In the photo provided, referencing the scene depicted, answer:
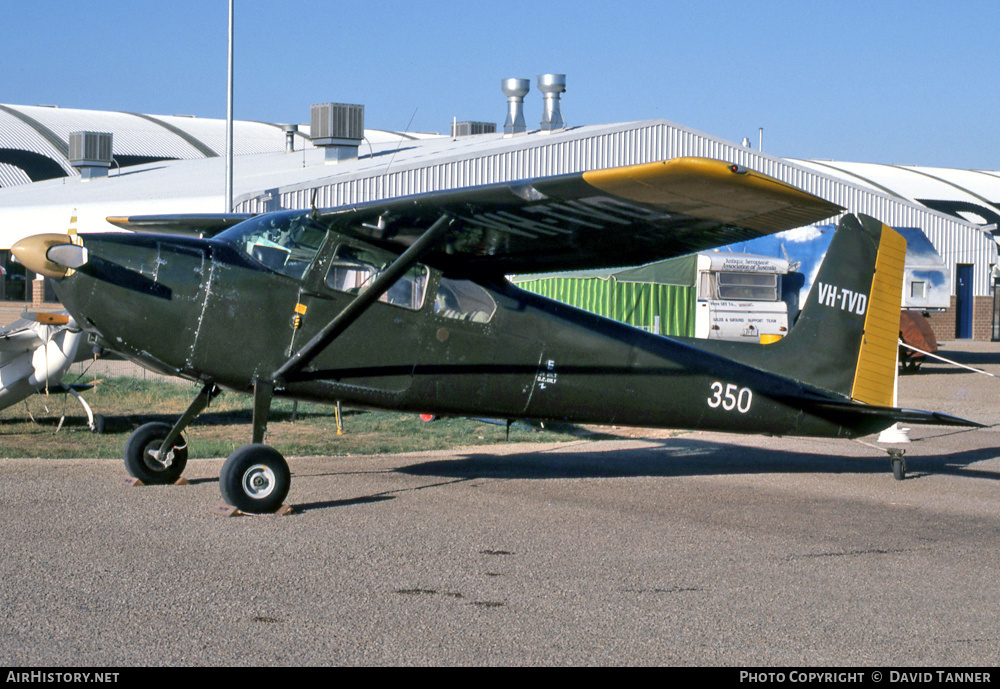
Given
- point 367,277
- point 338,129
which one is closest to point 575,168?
point 338,129

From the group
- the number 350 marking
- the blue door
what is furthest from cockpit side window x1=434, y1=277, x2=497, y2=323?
the blue door

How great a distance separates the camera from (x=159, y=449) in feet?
28.1

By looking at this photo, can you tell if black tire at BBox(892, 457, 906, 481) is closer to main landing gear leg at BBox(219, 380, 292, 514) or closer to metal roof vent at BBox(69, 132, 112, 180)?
main landing gear leg at BBox(219, 380, 292, 514)

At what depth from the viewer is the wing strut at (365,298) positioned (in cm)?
760

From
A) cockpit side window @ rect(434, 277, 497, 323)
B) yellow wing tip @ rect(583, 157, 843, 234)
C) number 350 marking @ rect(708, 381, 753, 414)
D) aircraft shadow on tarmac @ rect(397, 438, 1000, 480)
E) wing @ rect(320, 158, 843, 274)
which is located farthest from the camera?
aircraft shadow on tarmac @ rect(397, 438, 1000, 480)

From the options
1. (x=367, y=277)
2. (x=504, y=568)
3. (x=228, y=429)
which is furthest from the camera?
(x=228, y=429)

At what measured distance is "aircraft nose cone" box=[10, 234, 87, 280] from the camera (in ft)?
22.9

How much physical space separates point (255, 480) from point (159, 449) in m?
1.57

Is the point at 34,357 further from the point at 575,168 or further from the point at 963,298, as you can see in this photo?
the point at 963,298

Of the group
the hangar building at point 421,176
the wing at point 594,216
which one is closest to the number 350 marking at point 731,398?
the wing at point 594,216

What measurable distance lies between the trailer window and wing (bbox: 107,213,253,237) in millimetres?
15588

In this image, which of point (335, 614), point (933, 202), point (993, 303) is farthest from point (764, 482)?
point (933, 202)

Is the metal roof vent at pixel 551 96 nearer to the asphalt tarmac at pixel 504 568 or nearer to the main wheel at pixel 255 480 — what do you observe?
the asphalt tarmac at pixel 504 568

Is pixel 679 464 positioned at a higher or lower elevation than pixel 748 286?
lower
